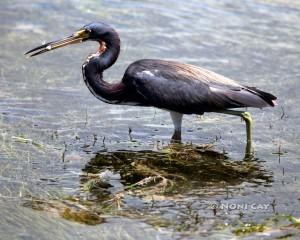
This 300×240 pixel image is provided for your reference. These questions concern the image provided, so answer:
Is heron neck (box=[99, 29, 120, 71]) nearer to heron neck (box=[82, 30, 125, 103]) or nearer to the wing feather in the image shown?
heron neck (box=[82, 30, 125, 103])

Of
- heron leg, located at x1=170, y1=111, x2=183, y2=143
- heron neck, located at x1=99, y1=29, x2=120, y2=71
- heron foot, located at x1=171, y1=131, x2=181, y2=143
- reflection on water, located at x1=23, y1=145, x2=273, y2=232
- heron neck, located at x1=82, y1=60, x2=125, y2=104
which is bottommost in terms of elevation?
reflection on water, located at x1=23, y1=145, x2=273, y2=232

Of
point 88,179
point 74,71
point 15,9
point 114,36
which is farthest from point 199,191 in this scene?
point 15,9

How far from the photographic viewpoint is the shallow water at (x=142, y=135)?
6.75 m

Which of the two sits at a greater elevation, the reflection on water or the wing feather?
the wing feather

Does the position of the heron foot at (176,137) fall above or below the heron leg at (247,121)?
below

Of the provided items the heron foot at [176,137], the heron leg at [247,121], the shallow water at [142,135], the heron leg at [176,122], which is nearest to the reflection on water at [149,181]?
the shallow water at [142,135]

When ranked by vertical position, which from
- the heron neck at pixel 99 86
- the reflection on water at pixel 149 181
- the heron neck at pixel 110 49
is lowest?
the reflection on water at pixel 149 181

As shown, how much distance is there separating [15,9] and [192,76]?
6097 mm

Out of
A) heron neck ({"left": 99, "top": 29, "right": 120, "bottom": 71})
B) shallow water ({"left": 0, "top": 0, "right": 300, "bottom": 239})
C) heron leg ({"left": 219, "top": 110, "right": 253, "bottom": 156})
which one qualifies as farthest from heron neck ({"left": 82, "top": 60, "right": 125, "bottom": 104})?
heron leg ({"left": 219, "top": 110, "right": 253, "bottom": 156})

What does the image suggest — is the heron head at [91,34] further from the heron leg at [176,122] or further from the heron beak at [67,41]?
the heron leg at [176,122]

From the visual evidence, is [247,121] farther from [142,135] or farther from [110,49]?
[110,49]

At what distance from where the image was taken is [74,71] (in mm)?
11617

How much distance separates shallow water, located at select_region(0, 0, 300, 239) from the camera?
6746mm

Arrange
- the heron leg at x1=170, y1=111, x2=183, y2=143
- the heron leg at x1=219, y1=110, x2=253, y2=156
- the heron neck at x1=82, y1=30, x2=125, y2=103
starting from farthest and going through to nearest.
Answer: the heron neck at x1=82, y1=30, x2=125, y2=103 → the heron leg at x1=170, y1=111, x2=183, y2=143 → the heron leg at x1=219, y1=110, x2=253, y2=156
